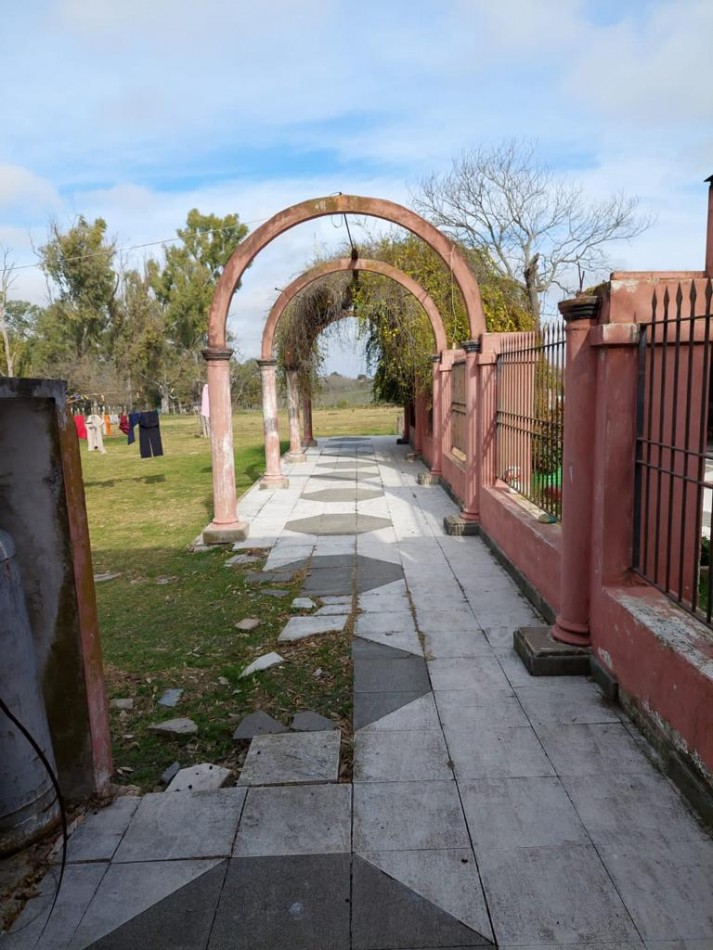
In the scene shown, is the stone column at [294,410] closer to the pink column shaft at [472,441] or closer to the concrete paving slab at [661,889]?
the pink column shaft at [472,441]

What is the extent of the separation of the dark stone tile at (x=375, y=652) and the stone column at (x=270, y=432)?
24.7ft

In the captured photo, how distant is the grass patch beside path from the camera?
3465mm

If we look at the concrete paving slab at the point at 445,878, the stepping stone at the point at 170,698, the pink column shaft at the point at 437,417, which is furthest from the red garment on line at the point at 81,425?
the concrete paving slab at the point at 445,878

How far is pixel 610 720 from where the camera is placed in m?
3.39

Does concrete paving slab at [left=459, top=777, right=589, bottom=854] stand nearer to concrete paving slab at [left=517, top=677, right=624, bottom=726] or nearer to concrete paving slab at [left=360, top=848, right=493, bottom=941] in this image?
concrete paving slab at [left=360, top=848, right=493, bottom=941]

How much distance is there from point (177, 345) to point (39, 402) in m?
40.7

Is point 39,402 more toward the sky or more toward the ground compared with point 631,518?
more toward the sky

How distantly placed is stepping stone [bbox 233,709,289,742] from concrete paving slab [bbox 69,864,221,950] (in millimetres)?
995

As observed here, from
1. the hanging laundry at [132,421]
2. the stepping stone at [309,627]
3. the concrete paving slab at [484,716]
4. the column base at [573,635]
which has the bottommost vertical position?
the stepping stone at [309,627]

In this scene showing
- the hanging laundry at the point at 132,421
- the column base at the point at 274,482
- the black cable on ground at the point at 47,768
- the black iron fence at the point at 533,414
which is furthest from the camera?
the hanging laundry at the point at 132,421

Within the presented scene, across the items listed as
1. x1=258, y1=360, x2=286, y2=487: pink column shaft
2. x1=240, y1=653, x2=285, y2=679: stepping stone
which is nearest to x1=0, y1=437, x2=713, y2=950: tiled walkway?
x1=240, y1=653, x2=285, y2=679: stepping stone

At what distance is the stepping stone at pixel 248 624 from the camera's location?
197 inches

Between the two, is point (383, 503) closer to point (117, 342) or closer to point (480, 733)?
point (480, 733)

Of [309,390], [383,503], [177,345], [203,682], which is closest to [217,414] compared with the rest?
[383,503]
